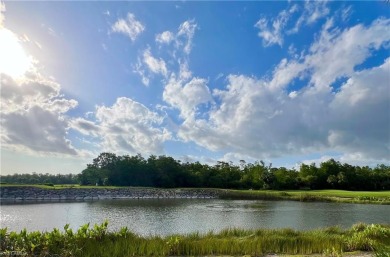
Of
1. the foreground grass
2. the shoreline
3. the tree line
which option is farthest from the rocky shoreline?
the foreground grass

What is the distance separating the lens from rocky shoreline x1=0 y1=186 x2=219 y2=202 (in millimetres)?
48938

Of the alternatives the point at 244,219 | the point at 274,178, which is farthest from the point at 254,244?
the point at 274,178

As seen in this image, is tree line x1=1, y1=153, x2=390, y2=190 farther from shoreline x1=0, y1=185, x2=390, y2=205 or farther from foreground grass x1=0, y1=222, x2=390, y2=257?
foreground grass x1=0, y1=222, x2=390, y2=257

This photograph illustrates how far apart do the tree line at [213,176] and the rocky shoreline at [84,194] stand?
26.2 m

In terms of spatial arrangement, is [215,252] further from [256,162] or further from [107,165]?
[256,162]

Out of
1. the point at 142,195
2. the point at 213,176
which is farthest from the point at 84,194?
the point at 213,176

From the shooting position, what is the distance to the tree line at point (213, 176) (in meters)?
84.1

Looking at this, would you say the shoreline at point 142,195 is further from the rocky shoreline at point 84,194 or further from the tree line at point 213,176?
the tree line at point 213,176

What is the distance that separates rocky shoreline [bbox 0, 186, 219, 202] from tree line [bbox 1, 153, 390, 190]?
26223 millimetres

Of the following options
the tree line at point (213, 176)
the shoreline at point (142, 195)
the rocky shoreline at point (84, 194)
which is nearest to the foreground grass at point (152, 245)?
the shoreline at point (142, 195)

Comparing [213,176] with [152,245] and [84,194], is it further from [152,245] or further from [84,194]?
[152,245]

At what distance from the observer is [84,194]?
5259 cm

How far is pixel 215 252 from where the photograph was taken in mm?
11938

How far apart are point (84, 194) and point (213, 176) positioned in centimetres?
4324
